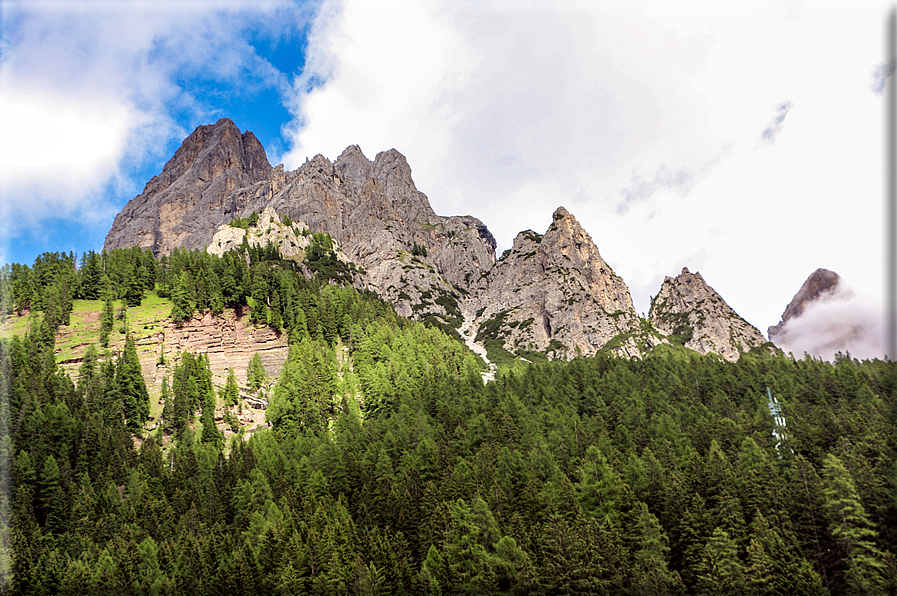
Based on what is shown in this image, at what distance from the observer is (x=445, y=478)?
69.1 metres

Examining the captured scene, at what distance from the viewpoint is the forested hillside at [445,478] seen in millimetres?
52094

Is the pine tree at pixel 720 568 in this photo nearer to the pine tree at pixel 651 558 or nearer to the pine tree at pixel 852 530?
the pine tree at pixel 651 558

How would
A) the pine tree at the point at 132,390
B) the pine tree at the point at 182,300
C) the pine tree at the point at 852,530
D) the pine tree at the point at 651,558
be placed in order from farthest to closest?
the pine tree at the point at 182,300 → the pine tree at the point at 132,390 → the pine tree at the point at 651,558 → the pine tree at the point at 852,530

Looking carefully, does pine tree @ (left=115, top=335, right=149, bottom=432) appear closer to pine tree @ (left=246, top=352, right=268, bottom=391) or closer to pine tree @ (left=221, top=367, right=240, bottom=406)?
pine tree @ (left=221, top=367, right=240, bottom=406)

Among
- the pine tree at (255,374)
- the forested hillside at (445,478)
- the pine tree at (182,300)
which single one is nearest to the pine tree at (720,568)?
the forested hillside at (445,478)

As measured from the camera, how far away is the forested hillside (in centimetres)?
5209

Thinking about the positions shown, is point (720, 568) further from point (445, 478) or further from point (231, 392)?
point (231, 392)

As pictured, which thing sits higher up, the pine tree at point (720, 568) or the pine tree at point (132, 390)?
the pine tree at point (132, 390)

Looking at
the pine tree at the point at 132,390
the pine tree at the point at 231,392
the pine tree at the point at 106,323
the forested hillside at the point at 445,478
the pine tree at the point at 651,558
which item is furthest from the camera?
the pine tree at the point at 106,323

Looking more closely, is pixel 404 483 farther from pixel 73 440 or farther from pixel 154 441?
pixel 73 440

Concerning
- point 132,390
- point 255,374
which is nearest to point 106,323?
point 132,390

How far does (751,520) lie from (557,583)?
24.0 meters

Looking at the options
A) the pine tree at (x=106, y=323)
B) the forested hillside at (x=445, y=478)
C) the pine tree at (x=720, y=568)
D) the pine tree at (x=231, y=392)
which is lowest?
the pine tree at (x=720, y=568)

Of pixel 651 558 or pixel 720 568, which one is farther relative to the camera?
pixel 651 558
